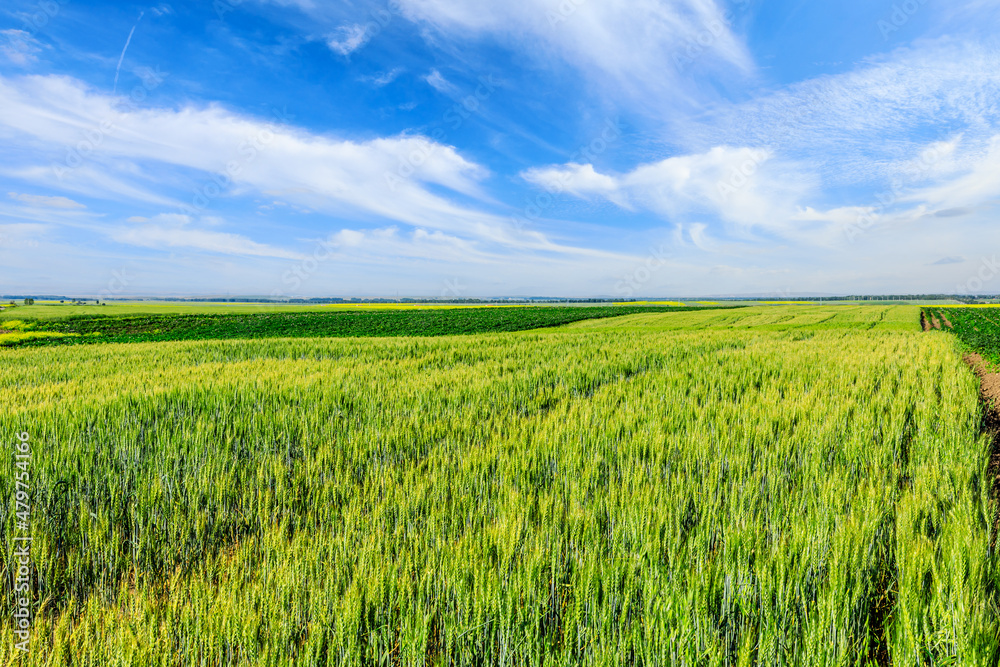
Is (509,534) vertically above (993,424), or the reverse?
(509,534)

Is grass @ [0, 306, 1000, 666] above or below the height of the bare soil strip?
above

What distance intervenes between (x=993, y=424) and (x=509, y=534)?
813 cm

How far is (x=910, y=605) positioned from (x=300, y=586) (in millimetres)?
2832

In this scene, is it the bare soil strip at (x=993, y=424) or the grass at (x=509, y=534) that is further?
the bare soil strip at (x=993, y=424)

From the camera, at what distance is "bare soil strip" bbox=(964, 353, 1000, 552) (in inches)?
114

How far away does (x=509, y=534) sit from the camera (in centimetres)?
238

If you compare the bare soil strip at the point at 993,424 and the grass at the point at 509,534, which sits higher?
the grass at the point at 509,534

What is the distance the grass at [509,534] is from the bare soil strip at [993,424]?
0.73ft

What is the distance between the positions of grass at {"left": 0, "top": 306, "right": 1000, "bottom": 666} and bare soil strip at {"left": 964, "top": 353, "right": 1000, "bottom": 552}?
0.22 meters

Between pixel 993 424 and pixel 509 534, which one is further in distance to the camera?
pixel 993 424

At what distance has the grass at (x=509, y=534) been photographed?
69.3 inches

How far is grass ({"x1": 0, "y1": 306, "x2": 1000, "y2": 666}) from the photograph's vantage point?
1.76 metres

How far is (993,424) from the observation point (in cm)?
611

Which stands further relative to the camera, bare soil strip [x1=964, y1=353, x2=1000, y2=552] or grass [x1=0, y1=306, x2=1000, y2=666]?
bare soil strip [x1=964, y1=353, x2=1000, y2=552]
